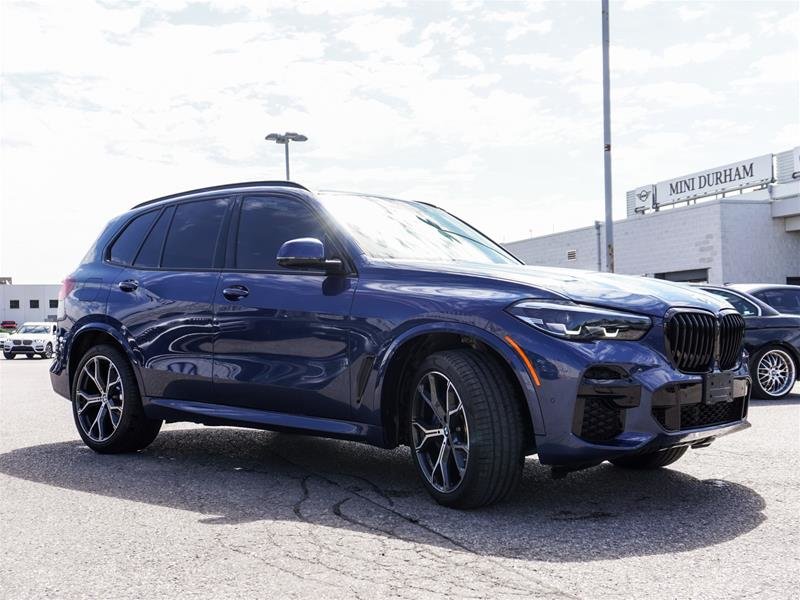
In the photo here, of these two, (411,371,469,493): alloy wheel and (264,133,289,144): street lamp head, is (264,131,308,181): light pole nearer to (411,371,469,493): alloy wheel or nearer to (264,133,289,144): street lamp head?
(264,133,289,144): street lamp head

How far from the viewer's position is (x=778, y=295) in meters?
12.1

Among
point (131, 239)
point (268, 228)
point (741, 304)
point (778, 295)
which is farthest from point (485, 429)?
point (778, 295)

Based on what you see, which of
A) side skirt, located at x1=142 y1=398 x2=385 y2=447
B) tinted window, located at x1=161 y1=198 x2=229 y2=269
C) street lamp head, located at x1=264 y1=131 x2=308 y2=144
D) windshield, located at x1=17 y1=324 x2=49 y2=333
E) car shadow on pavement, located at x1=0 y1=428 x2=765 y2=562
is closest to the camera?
car shadow on pavement, located at x1=0 y1=428 x2=765 y2=562

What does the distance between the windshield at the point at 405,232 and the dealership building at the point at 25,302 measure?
114 metres

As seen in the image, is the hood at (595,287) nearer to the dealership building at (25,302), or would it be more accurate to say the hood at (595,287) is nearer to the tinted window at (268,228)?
the tinted window at (268,228)

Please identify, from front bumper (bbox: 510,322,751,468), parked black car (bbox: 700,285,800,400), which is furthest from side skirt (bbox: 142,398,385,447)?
parked black car (bbox: 700,285,800,400)

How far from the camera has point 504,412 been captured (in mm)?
4441

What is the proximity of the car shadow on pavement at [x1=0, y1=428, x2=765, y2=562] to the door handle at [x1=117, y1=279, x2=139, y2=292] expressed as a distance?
122 centimetres

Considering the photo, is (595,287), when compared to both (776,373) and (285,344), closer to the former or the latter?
(285,344)

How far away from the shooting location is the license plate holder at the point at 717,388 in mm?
4570

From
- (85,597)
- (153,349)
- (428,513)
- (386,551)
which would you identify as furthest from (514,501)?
(153,349)

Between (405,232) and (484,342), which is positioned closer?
(484,342)

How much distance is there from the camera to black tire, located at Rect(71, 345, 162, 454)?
6508mm

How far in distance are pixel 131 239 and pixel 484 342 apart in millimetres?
3542
